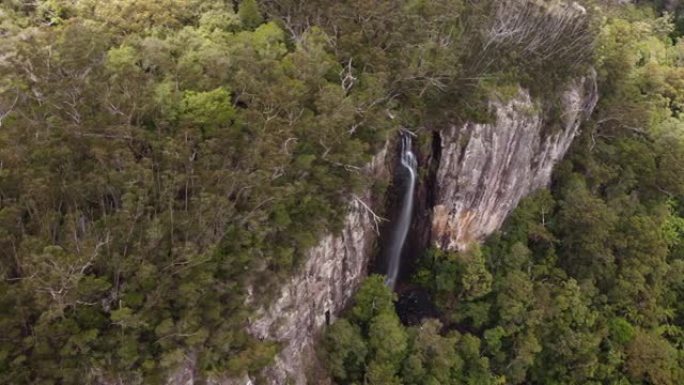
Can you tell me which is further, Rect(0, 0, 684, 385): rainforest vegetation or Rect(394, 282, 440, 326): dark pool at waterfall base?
Rect(394, 282, 440, 326): dark pool at waterfall base

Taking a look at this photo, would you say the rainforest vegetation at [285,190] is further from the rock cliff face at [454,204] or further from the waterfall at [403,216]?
the waterfall at [403,216]

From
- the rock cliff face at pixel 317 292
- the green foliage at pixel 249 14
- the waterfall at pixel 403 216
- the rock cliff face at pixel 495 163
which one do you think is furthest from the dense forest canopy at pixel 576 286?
the green foliage at pixel 249 14

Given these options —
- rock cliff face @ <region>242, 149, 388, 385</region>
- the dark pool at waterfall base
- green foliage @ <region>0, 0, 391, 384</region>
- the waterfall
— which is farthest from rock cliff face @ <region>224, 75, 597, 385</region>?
the dark pool at waterfall base

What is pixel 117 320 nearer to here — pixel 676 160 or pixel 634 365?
pixel 634 365

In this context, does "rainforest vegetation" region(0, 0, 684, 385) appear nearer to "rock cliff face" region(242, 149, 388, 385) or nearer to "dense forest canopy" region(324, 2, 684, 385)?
"dense forest canopy" region(324, 2, 684, 385)

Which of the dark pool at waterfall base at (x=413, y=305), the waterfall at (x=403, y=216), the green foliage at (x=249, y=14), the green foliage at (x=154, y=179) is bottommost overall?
A: the dark pool at waterfall base at (x=413, y=305)

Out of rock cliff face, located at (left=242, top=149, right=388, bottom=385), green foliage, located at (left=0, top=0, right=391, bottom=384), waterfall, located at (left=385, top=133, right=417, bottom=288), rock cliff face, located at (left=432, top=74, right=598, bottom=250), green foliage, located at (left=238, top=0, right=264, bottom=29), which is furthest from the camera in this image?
rock cliff face, located at (left=432, top=74, right=598, bottom=250)
